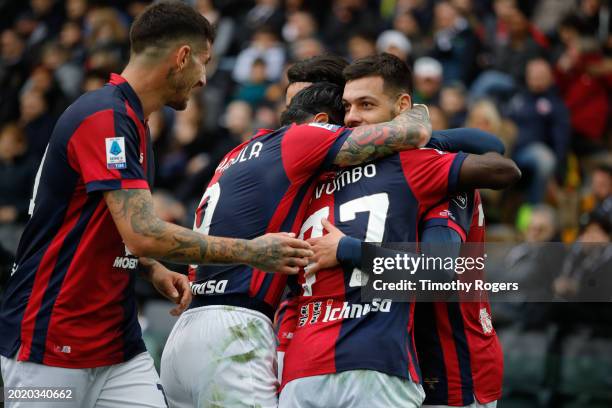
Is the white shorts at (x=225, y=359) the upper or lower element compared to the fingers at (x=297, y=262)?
lower

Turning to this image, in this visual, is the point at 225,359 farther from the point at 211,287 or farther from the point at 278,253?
the point at 278,253

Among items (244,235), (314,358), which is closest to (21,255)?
(244,235)

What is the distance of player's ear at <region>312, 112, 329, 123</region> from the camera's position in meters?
5.34

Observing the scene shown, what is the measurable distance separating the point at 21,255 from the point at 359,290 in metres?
1.67

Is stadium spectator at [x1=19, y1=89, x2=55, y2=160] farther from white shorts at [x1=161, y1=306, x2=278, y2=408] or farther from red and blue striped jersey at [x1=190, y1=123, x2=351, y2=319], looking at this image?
white shorts at [x1=161, y1=306, x2=278, y2=408]

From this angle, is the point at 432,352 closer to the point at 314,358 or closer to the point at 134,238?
the point at 314,358

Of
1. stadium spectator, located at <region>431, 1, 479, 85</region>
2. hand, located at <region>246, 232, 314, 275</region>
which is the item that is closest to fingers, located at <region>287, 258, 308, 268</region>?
hand, located at <region>246, 232, 314, 275</region>

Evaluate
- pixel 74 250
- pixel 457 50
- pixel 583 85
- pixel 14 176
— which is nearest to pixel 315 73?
pixel 74 250

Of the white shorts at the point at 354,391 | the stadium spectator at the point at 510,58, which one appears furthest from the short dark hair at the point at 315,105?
the stadium spectator at the point at 510,58

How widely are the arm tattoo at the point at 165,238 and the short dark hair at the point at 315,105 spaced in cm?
108

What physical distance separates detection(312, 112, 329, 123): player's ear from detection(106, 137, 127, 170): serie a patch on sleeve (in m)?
1.26

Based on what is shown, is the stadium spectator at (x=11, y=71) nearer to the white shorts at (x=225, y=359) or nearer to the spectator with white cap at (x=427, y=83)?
the spectator with white cap at (x=427, y=83)

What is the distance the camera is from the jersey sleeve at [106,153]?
4434mm

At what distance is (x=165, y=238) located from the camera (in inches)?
174
